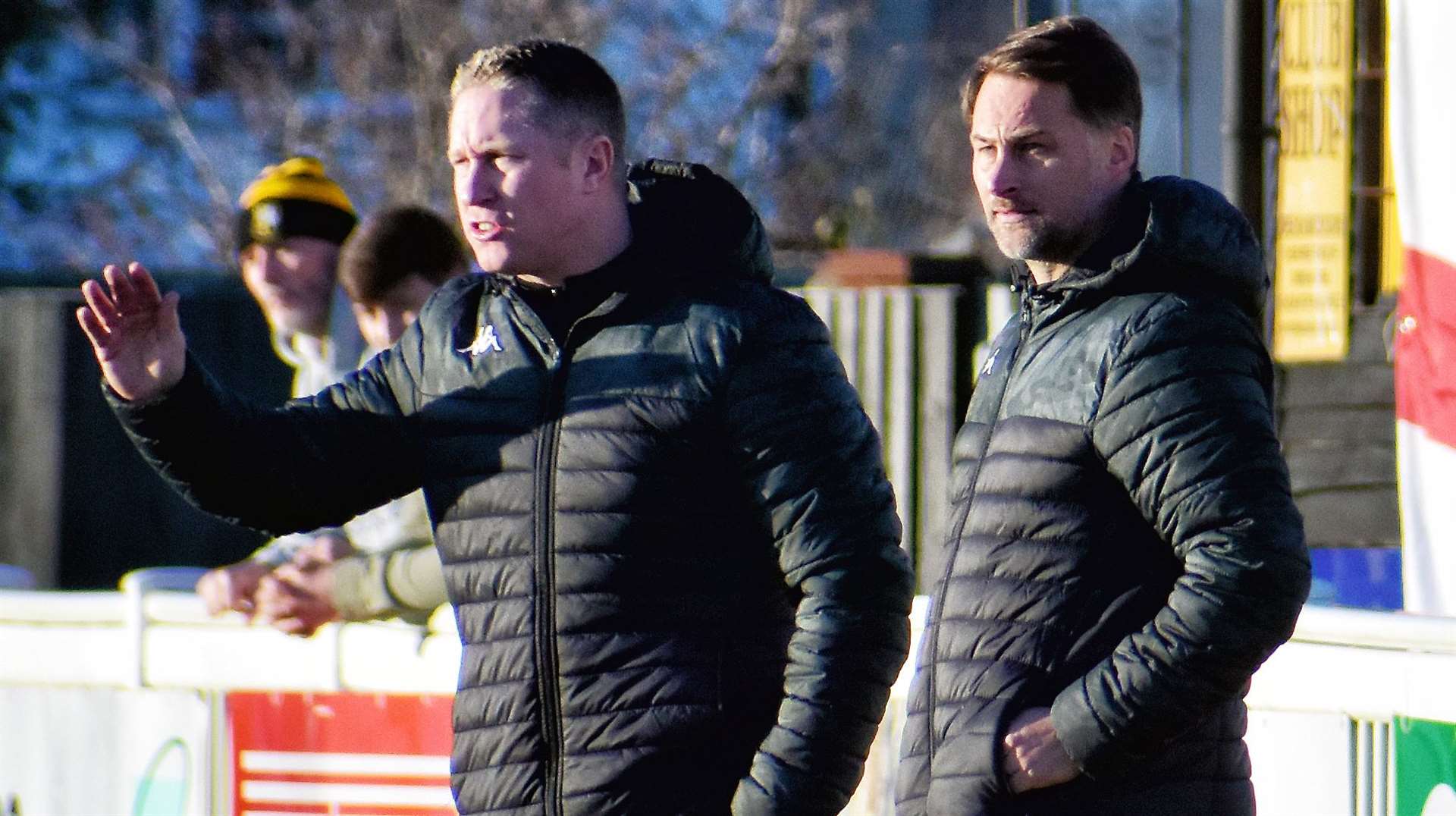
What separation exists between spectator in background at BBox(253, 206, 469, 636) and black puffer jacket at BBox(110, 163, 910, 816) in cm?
165

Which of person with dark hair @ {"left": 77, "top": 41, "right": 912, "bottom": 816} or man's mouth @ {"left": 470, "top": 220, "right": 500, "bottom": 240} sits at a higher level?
man's mouth @ {"left": 470, "top": 220, "right": 500, "bottom": 240}

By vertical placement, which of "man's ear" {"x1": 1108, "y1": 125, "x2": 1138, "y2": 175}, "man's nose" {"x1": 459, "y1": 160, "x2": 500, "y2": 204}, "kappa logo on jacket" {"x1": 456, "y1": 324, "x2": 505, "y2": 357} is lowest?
"kappa logo on jacket" {"x1": 456, "y1": 324, "x2": 505, "y2": 357}

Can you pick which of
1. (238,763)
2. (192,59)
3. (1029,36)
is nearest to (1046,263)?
(1029,36)

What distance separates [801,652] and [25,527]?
27.5ft

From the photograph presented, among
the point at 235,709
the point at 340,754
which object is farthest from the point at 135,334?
the point at 235,709

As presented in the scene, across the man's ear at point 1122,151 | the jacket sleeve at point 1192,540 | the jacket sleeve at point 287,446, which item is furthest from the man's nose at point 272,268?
the jacket sleeve at point 1192,540

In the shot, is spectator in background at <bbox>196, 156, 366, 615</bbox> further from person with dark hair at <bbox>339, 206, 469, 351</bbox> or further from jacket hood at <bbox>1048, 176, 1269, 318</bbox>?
jacket hood at <bbox>1048, 176, 1269, 318</bbox>

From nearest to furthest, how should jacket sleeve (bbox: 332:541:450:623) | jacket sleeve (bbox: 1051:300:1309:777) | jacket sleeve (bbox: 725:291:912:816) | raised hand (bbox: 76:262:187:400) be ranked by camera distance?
jacket sleeve (bbox: 1051:300:1309:777) < jacket sleeve (bbox: 725:291:912:816) < raised hand (bbox: 76:262:187:400) < jacket sleeve (bbox: 332:541:450:623)

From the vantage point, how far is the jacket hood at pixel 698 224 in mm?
3381

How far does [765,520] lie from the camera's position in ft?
10.5

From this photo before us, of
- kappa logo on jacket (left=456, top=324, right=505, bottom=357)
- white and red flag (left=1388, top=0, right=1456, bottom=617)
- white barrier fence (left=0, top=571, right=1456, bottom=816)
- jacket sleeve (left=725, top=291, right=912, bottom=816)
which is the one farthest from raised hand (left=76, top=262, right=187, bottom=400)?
white and red flag (left=1388, top=0, right=1456, bottom=617)

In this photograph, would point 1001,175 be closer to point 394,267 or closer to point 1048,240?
point 1048,240

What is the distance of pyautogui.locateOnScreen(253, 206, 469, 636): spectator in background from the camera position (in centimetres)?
501

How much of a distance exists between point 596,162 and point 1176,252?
2.83 ft
